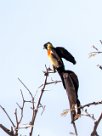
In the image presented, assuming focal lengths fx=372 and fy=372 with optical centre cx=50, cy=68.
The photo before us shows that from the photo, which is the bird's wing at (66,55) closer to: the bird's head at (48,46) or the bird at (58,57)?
the bird at (58,57)

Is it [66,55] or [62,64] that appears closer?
[66,55]

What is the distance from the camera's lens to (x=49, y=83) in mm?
3732

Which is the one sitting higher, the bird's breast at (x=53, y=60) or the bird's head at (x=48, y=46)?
the bird's head at (x=48, y=46)

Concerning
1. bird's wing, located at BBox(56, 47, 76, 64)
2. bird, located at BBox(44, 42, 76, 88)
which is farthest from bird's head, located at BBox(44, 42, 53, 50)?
bird's wing, located at BBox(56, 47, 76, 64)

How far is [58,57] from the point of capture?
3.98 metres

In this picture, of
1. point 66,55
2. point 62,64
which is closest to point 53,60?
point 62,64

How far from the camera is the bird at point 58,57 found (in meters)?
3.87

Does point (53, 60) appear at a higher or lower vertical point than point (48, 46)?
lower

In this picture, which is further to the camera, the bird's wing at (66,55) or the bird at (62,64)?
the bird's wing at (66,55)

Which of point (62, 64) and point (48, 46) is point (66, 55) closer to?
point (62, 64)

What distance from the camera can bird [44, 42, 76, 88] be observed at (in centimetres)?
387

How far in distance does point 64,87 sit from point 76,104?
0.47 metres

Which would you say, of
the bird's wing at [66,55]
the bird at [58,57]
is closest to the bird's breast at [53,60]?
the bird at [58,57]

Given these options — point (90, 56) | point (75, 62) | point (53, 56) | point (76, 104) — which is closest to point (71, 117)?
point (76, 104)
